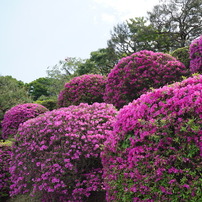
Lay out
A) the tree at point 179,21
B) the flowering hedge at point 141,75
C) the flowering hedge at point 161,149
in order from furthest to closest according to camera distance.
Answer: the tree at point 179,21
the flowering hedge at point 141,75
the flowering hedge at point 161,149

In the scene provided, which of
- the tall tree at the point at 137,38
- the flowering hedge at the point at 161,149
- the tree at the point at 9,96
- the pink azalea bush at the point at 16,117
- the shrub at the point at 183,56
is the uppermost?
the tall tree at the point at 137,38

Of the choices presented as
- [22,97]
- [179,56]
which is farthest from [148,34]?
[179,56]

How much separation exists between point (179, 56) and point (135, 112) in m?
6.88

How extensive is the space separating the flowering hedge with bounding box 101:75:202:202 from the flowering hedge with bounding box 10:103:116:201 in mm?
1343

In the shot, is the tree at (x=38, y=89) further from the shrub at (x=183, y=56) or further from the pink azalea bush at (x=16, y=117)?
the shrub at (x=183, y=56)

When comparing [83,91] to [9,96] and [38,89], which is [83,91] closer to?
[9,96]

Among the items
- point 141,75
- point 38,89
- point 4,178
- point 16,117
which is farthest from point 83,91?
point 38,89

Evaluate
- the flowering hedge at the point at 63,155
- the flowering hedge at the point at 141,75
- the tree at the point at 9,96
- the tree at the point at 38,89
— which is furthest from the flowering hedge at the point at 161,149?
the tree at the point at 38,89

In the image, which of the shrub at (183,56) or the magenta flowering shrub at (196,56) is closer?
the magenta flowering shrub at (196,56)

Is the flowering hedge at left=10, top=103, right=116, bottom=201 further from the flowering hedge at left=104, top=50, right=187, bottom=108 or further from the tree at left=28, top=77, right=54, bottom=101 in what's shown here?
the tree at left=28, top=77, right=54, bottom=101

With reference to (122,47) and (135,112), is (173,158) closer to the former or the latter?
(135,112)

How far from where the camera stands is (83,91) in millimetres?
10445

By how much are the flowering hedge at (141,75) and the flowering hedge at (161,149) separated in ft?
14.1

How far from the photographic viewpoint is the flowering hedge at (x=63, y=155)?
4.99 metres
